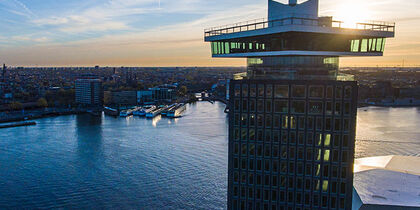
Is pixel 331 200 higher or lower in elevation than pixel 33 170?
higher

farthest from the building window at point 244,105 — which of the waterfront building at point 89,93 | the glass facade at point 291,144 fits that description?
the waterfront building at point 89,93

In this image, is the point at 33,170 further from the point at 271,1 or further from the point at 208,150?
the point at 271,1

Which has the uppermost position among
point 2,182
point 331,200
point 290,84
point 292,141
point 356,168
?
point 290,84

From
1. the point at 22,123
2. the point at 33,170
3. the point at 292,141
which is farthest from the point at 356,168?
the point at 22,123

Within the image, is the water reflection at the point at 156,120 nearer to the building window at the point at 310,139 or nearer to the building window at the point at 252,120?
the building window at the point at 252,120

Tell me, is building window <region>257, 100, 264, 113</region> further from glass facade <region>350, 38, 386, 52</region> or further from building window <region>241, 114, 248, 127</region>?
glass facade <region>350, 38, 386, 52</region>

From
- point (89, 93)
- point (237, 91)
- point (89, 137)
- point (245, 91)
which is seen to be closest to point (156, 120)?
point (89, 137)
